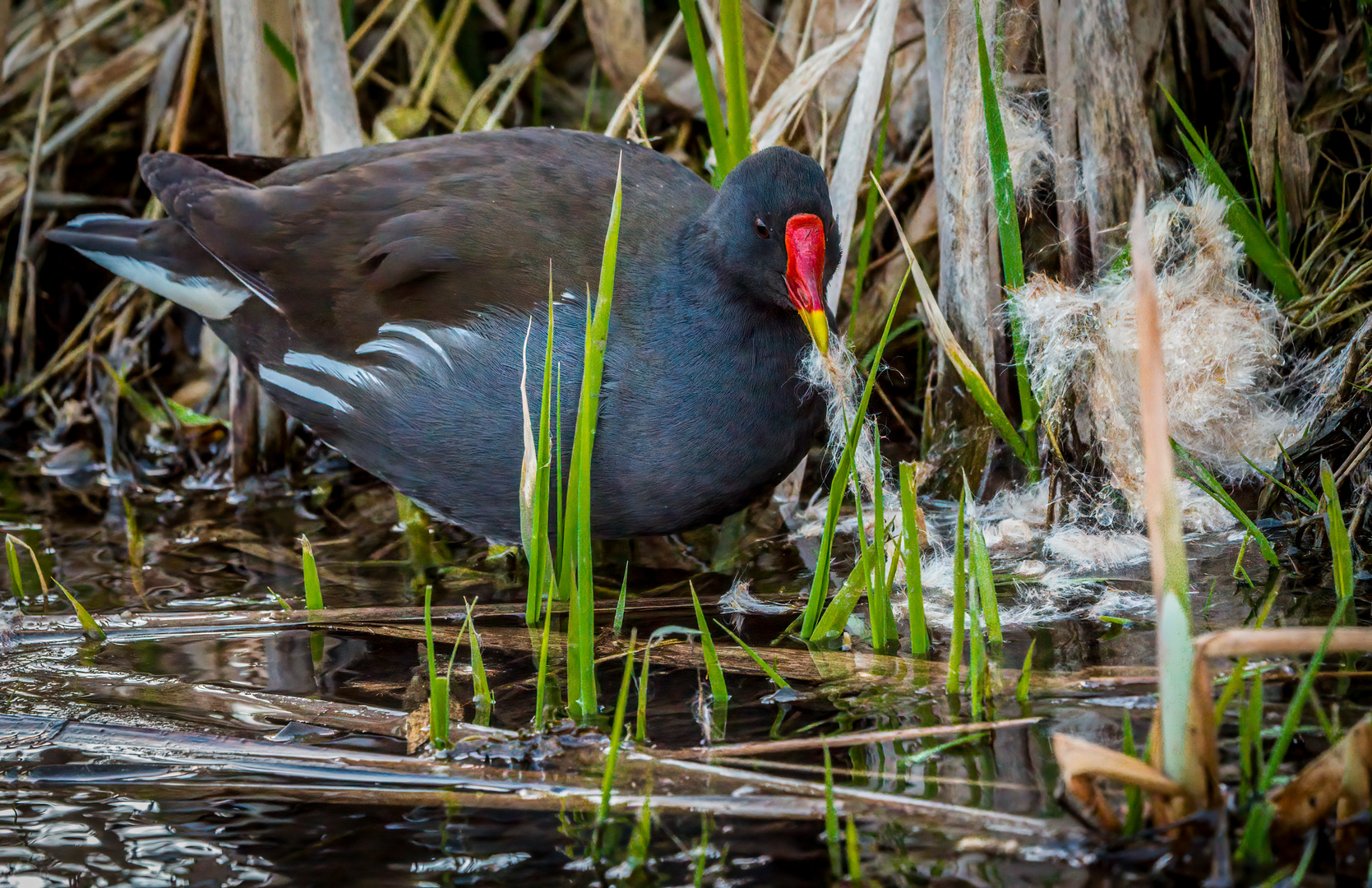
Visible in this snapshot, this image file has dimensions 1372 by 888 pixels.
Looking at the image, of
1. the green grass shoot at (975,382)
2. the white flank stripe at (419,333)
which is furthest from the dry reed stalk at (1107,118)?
the white flank stripe at (419,333)

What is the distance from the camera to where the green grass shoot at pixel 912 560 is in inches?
78.8

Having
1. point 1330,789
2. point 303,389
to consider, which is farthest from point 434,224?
point 1330,789

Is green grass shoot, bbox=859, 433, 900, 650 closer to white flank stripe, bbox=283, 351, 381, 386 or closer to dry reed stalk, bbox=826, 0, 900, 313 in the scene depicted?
dry reed stalk, bbox=826, 0, 900, 313

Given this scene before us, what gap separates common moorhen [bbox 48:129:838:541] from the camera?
2500 mm

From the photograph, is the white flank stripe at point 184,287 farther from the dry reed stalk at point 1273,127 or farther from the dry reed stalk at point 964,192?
the dry reed stalk at point 1273,127

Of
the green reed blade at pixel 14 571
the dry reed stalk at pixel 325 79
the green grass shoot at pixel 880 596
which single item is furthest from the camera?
the dry reed stalk at pixel 325 79

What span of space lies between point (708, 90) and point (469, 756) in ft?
4.76

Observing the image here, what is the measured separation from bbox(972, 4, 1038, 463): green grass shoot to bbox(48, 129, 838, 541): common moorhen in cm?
33

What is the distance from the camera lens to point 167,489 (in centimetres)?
359

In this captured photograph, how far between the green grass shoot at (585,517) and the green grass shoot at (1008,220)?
88 centimetres

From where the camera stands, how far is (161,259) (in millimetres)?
3221

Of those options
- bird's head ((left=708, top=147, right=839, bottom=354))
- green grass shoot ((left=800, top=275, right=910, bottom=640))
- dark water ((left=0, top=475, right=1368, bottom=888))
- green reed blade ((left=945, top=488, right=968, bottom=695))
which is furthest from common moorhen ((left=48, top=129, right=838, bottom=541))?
green reed blade ((left=945, top=488, right=968, bottom=695))

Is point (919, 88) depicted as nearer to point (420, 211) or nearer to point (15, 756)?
point (420, 211)

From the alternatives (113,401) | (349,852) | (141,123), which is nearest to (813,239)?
(349,852)
